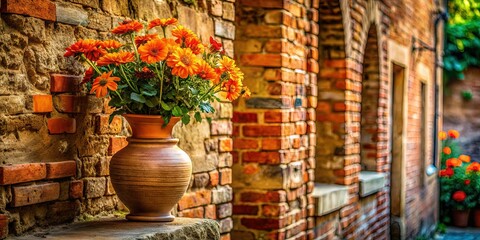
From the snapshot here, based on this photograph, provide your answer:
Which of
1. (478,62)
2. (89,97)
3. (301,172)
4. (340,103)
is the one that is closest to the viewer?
(89,97)

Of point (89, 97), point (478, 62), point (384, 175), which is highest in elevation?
point (478, 62)

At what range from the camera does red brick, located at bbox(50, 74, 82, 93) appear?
284 cm

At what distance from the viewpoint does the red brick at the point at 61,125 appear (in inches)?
112

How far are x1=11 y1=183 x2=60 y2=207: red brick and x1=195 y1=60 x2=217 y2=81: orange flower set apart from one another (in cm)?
60

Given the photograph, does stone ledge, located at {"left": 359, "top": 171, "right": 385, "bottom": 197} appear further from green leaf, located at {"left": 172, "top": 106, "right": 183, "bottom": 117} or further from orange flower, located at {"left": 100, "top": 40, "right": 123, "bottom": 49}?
orange flower, located at {"left": 100, "top": 40, "right": 123, "bottom": 49}

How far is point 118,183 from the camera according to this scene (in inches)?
113

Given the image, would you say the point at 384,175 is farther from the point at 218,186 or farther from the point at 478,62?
the point at 478,62

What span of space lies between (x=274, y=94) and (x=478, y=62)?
34.8 feet

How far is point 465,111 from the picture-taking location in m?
15.0

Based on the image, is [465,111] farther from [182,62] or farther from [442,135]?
[182,62]

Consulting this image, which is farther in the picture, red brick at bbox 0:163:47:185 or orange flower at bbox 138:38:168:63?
orange flower at bbox 138:38:168:63

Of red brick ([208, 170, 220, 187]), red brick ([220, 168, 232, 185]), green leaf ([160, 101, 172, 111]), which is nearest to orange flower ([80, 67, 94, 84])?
green leaf ([160, 101, 172, 111])

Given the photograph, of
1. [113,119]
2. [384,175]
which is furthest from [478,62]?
[113,119]

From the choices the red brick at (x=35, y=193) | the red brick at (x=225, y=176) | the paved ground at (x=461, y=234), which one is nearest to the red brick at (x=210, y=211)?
the red brick at (x=225, y=176)
